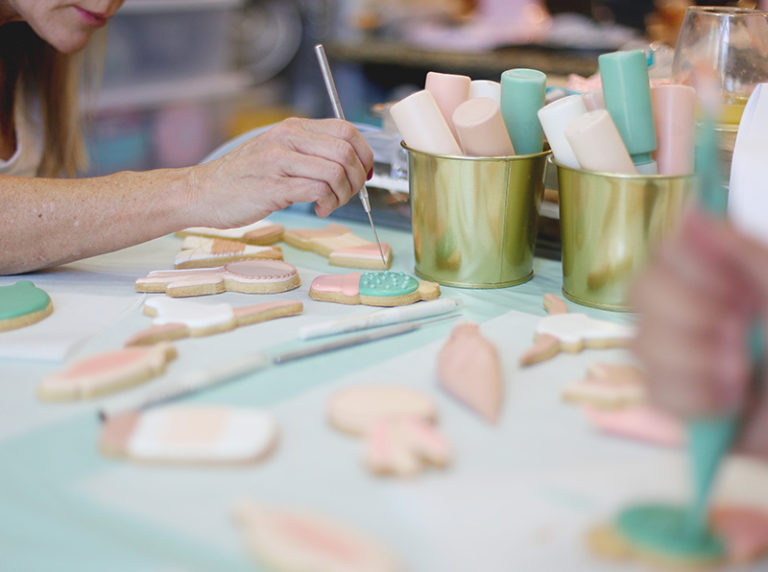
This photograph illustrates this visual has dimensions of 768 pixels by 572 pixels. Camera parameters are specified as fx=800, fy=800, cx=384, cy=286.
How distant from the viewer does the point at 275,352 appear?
0.72 m

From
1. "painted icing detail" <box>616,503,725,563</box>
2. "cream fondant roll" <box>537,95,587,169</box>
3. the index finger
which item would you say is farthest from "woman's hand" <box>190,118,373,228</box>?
"painted icing detail" <box>616,503,725,563</box>

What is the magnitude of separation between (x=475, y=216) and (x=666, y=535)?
0.48m

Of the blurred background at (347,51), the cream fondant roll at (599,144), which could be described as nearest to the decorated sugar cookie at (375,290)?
the cream fondant roll at (599,144)

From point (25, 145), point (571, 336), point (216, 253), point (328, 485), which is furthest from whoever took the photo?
point (25, 145)

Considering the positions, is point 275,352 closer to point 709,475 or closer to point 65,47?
point 709,475

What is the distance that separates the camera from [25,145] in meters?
1.32

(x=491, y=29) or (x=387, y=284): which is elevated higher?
(x=491, y=29)

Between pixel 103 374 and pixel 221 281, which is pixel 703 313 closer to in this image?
pixel 103 374

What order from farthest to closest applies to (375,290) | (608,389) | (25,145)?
1. (25,145)
2. (375,290)
3. (608,389)

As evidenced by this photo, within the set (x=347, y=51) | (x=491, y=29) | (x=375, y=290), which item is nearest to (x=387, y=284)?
(x=375, y=290)

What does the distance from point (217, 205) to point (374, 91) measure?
242 cm

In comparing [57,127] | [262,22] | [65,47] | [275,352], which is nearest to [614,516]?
[275,352]

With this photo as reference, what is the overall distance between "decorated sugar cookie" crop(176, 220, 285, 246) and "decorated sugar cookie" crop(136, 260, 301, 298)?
14cm

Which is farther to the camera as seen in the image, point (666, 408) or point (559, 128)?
point (559, 128)
